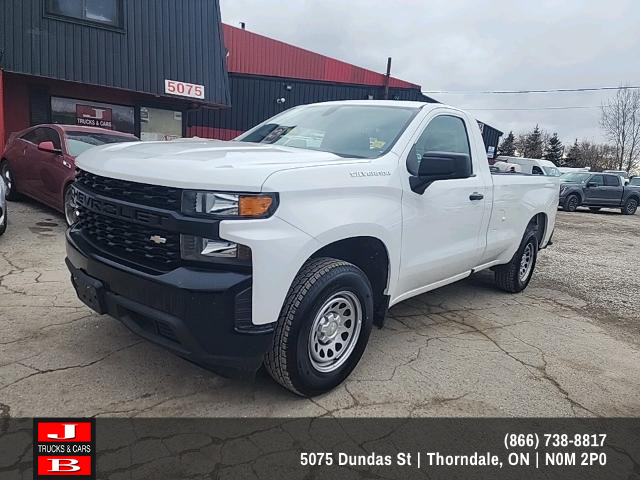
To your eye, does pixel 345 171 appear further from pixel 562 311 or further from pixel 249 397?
pixel 562 311

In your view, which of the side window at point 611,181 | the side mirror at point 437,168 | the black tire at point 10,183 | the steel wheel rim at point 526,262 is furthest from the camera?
the side window at point 611,181

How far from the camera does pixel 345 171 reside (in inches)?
119

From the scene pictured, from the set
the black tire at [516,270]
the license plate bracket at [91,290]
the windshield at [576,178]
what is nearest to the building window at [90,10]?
the license plate bracket at [91,290]

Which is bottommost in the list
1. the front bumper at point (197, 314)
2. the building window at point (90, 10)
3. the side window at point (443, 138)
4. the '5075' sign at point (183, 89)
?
the front bumper at point (197, 314)

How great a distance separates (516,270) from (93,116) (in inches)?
484

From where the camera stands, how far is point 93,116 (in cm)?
1362

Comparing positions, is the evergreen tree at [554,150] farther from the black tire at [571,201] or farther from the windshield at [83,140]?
the windshield at [83,140]

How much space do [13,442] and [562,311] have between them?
517 centimetres

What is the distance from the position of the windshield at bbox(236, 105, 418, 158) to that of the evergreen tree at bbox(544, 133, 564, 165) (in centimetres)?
6853

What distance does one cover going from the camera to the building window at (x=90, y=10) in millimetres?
11609

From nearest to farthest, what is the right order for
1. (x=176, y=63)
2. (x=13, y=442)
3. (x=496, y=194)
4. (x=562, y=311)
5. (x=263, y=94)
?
(x=13, y=442) → (x=496, y=194) → (x=562, y=311) → (x=176, y=63) → (x=263, y=94)

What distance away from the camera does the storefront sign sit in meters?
13.4

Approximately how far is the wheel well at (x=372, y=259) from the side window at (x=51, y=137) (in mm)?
6123

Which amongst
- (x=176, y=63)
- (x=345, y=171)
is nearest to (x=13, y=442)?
(x=345, y=171)
